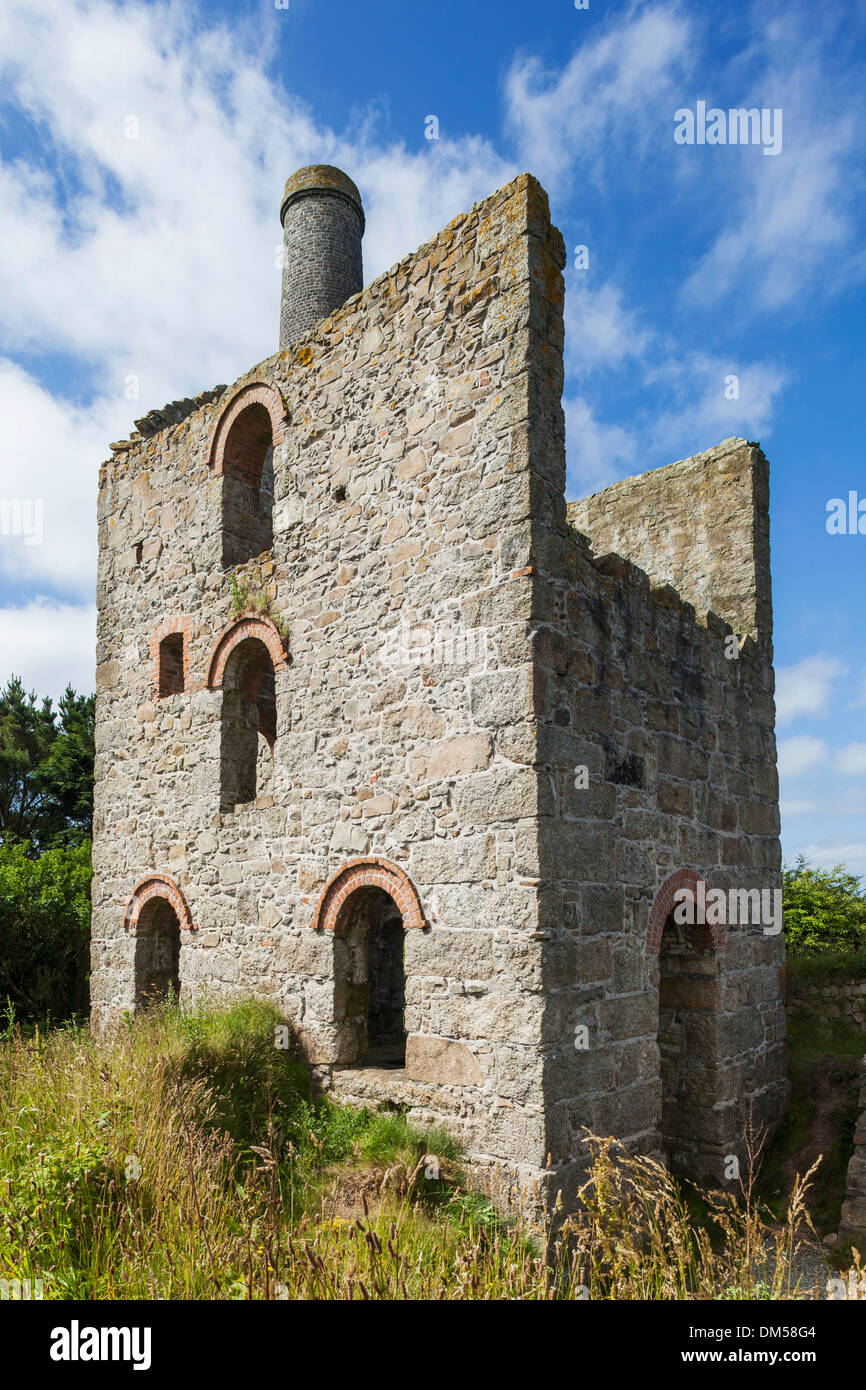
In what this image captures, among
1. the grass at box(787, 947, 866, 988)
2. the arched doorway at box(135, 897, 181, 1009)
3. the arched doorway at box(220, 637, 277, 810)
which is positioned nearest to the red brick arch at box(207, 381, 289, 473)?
the arched doorway at box(220, 637, 277, 810)

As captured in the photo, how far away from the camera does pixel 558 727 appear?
21.8ft

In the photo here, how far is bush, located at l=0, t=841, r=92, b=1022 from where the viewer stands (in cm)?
1258

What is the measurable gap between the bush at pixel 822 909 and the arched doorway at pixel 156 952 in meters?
8.90

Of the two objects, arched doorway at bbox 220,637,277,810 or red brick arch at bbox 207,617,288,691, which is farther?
arched doorway at bbox 220,637,277,810

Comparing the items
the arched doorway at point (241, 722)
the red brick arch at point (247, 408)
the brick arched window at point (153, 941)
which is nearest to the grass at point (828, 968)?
the arched doorway at point (241, 722)

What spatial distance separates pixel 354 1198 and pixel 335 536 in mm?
5198

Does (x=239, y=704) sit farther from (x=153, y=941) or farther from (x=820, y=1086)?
(x=820, y=1086)

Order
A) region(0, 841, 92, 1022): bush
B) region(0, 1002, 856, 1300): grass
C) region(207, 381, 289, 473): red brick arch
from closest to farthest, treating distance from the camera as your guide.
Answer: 1. region(0, 1002, 856, 1300): grass
2. region(207, 381, 289, 473): red brick arch
3. region(0, 841, 92, 1022): bush

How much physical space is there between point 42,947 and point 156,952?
3.58m

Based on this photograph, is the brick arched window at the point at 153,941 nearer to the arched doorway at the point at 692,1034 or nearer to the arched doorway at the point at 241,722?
the arched doorway at the point at 241,722

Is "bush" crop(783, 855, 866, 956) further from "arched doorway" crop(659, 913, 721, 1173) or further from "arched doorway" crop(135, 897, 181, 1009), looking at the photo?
"arched doorway" crop(135, 897, 181, 1009)

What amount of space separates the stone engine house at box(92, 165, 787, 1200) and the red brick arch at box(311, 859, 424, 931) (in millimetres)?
28

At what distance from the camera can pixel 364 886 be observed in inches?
302

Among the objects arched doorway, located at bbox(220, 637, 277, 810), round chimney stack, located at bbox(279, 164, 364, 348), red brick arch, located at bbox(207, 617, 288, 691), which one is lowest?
arched doorway, located at bbox(220, 637, 277, 810)
